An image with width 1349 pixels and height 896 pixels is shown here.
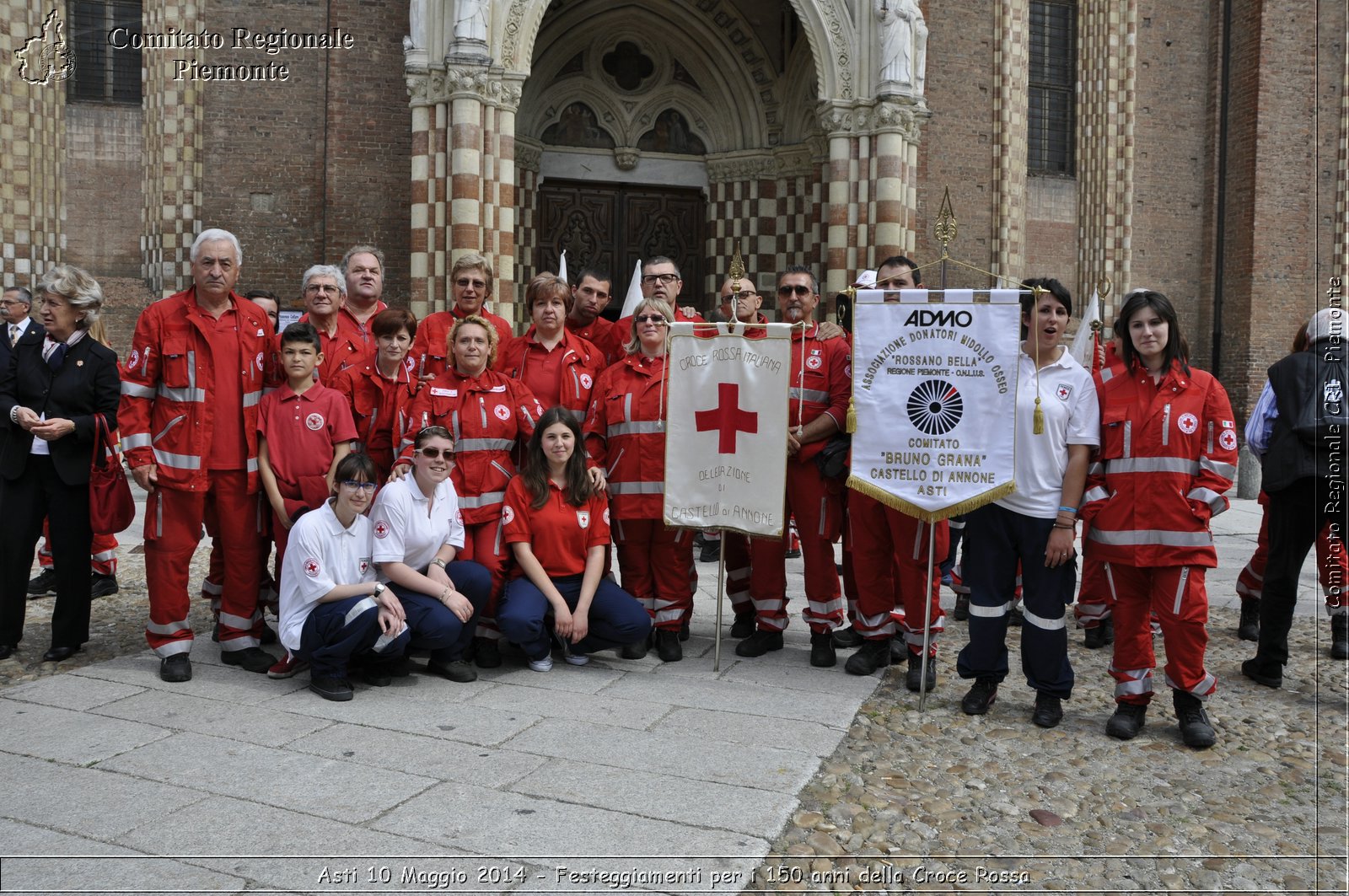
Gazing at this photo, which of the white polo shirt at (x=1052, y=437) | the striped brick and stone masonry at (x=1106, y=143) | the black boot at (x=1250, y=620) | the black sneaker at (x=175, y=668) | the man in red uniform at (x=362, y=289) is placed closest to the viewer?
the white polo shirt at (x=1052, y=437)

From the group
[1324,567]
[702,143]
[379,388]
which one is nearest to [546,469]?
[379,388]

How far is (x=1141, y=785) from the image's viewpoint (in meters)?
4.41

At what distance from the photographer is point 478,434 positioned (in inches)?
232

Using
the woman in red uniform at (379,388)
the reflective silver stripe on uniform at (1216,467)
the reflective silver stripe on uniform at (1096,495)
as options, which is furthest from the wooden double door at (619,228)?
the reflective silver stripe on uniform at (1216,467)

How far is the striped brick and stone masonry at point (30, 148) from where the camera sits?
13906 millimetres

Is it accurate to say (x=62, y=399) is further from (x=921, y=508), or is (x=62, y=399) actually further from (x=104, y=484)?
(x=921, y=508)

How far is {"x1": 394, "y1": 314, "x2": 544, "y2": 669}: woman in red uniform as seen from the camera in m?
5.83

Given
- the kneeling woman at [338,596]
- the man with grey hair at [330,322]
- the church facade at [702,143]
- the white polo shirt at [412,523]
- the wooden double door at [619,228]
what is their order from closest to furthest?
1. the kneeling woman at [338,596]
2. the white polo shirt at [412,523]
3. the man with grey hair at [330,322]
4. the church facade at [702,143]
5. the wooden double door at [619,228]

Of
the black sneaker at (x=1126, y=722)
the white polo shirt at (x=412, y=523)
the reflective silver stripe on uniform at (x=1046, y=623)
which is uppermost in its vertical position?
the white polo shirt at (x=412, y=523)

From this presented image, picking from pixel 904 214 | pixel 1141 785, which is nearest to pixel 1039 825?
pixel 1141 785

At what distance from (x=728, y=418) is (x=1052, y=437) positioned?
165 cm

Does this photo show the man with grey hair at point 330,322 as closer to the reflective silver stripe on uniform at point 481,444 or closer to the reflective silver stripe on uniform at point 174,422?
the reflective silver stripe on uniform at point 174,422

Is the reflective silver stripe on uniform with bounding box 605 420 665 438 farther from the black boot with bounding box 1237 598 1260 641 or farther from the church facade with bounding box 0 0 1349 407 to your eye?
the church facade with bounding box 0 0 1349 407

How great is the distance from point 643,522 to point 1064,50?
1477 centimetres
